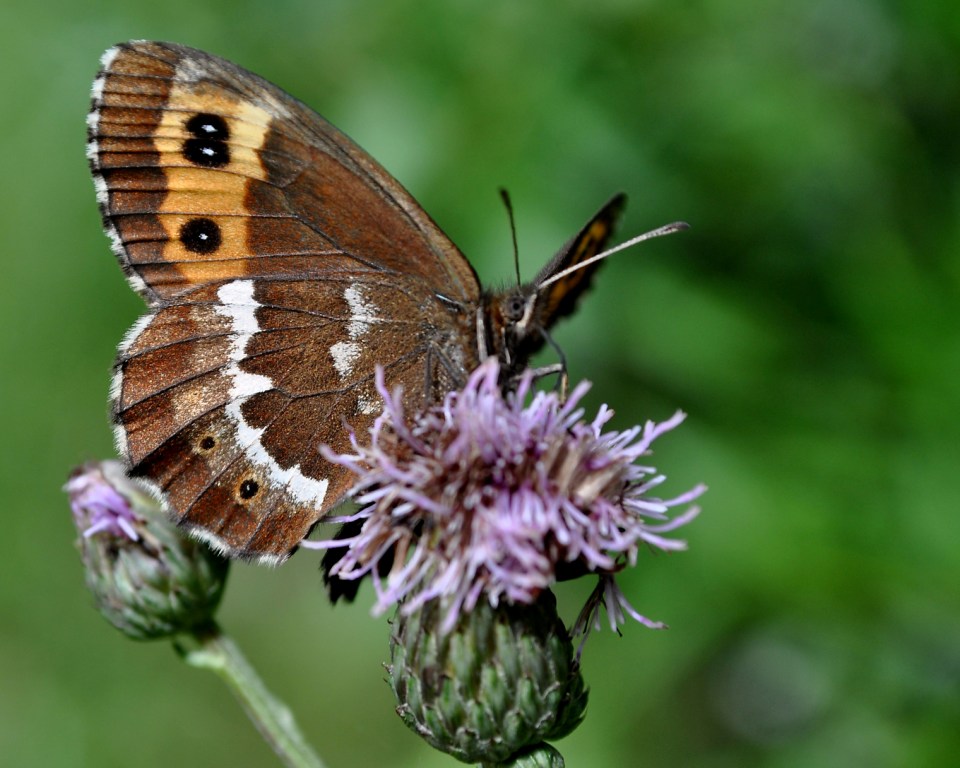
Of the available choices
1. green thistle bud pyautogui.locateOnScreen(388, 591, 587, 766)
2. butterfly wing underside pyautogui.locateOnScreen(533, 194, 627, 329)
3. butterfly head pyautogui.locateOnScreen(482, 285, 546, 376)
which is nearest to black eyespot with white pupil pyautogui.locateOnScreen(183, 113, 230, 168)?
butterfly head pyautogui.locateOnScreen(482, 285, 546, 376)

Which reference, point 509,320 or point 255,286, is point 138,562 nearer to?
point 255,286

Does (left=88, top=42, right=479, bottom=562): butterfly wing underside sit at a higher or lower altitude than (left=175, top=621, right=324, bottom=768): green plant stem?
higher

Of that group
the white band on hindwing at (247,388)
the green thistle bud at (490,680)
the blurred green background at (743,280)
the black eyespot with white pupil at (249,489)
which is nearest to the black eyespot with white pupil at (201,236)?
the white band on hindwing at (247,388)

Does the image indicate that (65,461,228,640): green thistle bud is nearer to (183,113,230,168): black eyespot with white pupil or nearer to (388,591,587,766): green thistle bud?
(388,591,587,766): green thistle bud

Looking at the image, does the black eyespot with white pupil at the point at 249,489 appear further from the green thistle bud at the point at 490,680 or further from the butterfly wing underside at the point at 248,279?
the green thistle bud at the point at 490,680

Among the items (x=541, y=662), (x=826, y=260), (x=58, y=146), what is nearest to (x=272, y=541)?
(x=541, y=662)

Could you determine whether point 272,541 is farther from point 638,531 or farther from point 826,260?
point 826,260
